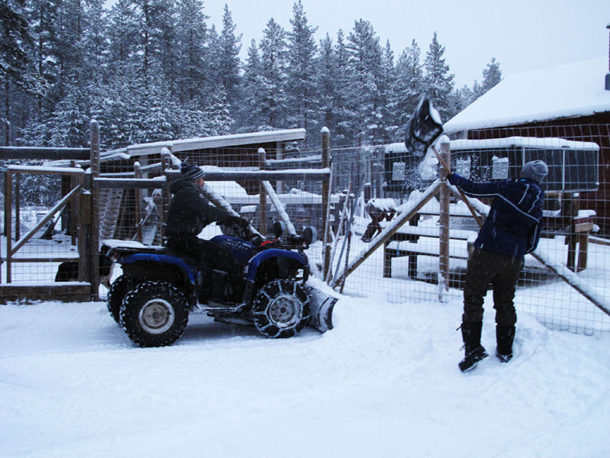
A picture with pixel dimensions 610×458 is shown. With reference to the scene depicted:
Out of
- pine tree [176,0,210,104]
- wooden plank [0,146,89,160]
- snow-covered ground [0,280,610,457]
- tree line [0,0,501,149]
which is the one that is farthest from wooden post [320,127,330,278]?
pine tree [176,0,210,104]

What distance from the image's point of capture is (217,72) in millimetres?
43625

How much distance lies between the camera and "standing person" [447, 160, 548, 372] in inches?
163

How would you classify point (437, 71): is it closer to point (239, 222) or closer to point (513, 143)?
point (513, 143)

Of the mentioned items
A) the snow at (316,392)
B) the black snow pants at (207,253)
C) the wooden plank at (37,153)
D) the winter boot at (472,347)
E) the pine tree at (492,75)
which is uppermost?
the pine tree at (492,75)

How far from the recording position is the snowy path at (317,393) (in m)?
2.98

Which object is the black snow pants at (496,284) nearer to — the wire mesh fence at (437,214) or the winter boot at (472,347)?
the winter boot at (472,347)

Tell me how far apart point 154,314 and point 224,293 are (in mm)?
753

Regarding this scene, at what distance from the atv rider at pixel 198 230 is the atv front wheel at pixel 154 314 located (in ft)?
1.29

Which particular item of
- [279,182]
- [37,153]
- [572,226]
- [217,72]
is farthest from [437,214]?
[217,72]

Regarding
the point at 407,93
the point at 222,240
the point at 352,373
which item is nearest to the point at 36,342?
the point at 222,240

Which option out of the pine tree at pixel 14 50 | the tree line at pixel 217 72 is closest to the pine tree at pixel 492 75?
the tree line at pixel 217 72

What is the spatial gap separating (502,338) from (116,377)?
3.09 meters

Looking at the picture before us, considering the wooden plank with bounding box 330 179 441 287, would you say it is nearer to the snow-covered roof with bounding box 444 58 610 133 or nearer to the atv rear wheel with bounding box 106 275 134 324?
the atv rear wheel with bounding box 106 275 134 324

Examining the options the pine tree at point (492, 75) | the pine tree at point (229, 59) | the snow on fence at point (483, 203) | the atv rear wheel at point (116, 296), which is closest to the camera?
the atv rear wheel at point (116, 296)
